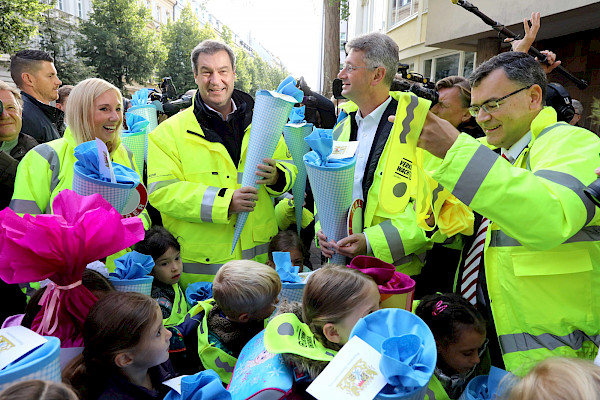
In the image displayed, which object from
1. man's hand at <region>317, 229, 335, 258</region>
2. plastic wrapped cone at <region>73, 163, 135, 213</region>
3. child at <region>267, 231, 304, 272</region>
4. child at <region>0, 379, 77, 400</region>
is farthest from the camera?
child at <region>267, 231, 304, 272</region>

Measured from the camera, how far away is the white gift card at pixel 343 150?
7.51 ft

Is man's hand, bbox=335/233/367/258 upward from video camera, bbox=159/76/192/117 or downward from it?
downward

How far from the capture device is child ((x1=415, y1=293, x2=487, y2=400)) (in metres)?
1.99

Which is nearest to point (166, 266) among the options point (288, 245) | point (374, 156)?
point (288, 245)

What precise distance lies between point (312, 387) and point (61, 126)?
624cm

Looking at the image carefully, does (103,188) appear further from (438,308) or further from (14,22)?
(14,22)

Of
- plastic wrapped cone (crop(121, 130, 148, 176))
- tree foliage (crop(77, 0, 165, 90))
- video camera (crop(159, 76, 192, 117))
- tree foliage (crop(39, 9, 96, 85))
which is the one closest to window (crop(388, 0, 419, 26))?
video camera (crop(159, 76, 192, 117))

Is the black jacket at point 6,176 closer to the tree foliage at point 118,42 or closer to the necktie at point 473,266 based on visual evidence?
the necktie at point 473,266

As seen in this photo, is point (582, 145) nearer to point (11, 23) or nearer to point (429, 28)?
point (429, 28)

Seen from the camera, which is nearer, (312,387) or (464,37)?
(312,387)

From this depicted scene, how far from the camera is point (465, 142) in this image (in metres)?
1.50

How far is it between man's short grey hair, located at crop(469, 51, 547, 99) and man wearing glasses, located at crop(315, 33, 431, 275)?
21.4 inches

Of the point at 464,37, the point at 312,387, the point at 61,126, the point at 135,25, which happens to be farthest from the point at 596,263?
the point at 135,25

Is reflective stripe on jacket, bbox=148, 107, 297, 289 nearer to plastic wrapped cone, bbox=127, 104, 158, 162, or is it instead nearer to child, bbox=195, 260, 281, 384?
child, bbox=195, 260, 281, 384
